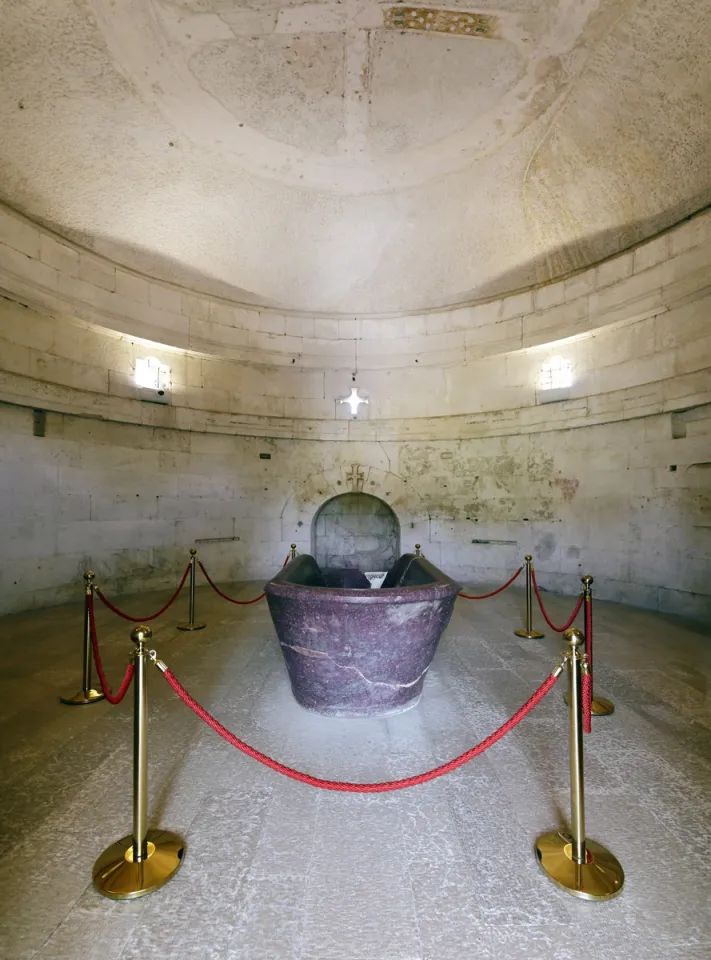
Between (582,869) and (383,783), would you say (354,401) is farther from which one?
(582,869)

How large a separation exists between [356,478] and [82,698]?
5.40 meters

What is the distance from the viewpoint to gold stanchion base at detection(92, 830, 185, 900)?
166 centimetres

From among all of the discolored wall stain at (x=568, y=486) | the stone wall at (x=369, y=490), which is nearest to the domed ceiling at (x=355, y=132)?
the stone wall at (x=369, y=490)

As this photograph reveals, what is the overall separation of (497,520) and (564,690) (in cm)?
420

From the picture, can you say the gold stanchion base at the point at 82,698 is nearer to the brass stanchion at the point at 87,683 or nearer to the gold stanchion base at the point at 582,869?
the brass stanchion at the point at 87,683

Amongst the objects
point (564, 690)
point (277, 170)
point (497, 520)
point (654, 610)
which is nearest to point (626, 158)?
point (277, 170)

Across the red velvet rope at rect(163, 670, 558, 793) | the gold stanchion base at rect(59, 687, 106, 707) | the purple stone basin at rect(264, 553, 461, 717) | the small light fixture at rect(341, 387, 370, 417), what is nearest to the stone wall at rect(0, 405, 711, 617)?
the small light fixture at rect(341, 387, 370, 417)

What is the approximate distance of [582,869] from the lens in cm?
175

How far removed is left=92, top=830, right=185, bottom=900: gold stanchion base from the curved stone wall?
15.6ft

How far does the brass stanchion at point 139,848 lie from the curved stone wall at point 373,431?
4808mm

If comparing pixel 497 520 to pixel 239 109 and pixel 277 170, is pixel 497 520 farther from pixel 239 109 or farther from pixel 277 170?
pixel 239 109

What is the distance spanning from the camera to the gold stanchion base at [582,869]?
167 centimetres

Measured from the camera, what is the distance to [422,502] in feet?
25.9

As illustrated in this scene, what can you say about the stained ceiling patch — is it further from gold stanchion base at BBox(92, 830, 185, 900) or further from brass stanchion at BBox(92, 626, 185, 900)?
gold stanchion base at BBox(92, 830, 185, 900)
